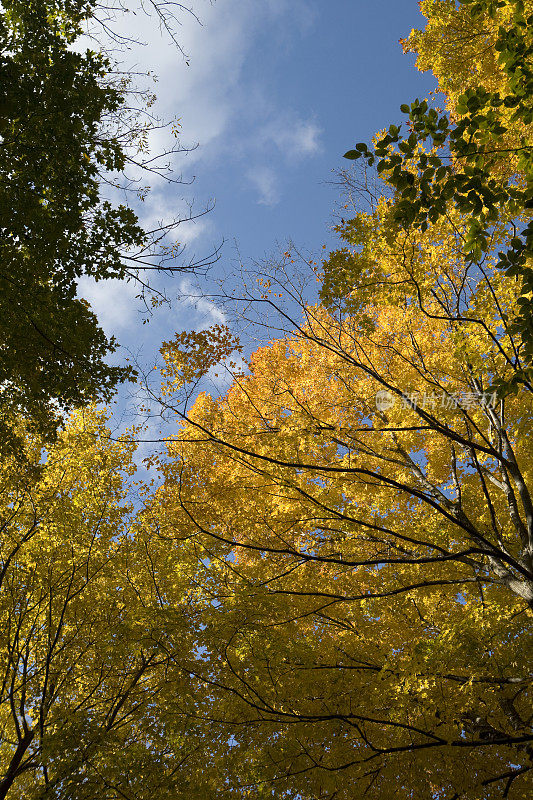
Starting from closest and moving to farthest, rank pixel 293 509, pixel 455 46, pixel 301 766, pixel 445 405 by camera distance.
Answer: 1. pixel 301 766
2. pixel 445 405
3. pixel 293 509
4. pixel 455 46

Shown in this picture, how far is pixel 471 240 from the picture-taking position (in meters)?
2.78

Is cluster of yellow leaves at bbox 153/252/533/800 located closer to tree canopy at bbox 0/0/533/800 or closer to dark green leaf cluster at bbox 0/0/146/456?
tree canopy at bbox 0/0/533/800

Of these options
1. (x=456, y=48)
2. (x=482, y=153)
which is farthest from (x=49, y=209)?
(x=456, y=48)

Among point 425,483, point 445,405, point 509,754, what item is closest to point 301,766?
point 509,754

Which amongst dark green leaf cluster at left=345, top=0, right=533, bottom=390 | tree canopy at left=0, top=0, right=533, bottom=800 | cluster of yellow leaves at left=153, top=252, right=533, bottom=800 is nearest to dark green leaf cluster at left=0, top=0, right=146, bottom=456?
tree canopy at left=0, top=0, right=533, bottom=800

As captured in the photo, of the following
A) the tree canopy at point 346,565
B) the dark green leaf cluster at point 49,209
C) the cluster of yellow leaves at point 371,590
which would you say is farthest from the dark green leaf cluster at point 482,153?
the dark green leaf cluster at point 49,209

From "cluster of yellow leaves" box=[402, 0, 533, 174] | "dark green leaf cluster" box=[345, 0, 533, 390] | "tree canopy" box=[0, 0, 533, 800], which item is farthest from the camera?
"cluster of yellow leaves" box=[402, 0, 533, 174]

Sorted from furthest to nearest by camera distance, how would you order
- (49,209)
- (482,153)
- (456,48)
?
(456,48) < (49,209) < (482,153)

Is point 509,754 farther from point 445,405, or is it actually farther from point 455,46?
point 455,46

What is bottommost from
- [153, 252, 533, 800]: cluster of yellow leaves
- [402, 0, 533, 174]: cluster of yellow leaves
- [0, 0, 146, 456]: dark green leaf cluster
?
[153, 252, 533, 800]: cluster of yellow leaves

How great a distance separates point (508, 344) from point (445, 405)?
925mm

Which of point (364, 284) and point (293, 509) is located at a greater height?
point (364, 284)

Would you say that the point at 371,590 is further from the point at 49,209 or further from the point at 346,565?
the point at 49,209

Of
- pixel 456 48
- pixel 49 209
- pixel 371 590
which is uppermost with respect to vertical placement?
pixel 456 48
